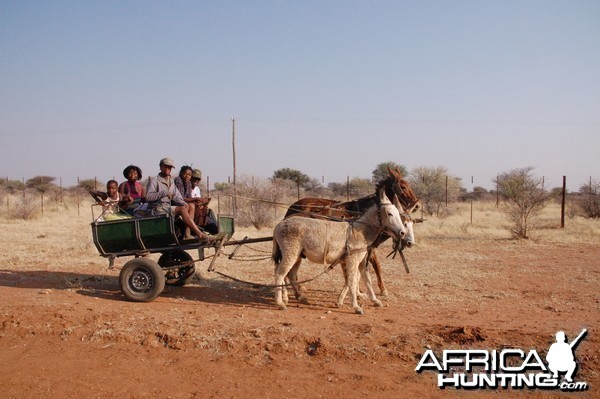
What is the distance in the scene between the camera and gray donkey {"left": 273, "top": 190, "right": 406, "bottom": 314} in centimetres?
845

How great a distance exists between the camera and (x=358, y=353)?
6.16 meters

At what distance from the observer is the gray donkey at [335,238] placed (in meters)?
8.45

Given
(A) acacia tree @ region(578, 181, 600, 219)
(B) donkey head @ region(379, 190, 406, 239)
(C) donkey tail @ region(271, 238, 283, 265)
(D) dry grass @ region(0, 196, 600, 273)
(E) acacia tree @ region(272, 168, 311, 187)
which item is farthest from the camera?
(E) acacia tree @ region(272, 168, 311, 187)

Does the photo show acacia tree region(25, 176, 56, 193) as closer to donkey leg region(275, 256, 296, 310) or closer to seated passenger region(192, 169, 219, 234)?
seated passenger region(192, 169, 219, 234)

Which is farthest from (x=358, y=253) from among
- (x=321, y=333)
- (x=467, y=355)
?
(x=467, y=355)

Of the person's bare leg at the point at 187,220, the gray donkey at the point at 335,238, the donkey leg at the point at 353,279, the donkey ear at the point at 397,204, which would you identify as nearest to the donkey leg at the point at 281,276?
the gray donkey at the point at 335,238

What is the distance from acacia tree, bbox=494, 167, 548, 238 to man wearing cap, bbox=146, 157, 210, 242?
46.8ft

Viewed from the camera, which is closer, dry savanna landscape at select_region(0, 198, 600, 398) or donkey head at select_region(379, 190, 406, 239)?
dry savanna landscape at select_region(0, 198, 600, 398)

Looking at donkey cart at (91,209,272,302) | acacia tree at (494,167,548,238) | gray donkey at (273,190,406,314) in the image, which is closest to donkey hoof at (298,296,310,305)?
gray donkey at (273,190,406,314)

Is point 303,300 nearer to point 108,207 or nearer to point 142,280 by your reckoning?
point 142,280

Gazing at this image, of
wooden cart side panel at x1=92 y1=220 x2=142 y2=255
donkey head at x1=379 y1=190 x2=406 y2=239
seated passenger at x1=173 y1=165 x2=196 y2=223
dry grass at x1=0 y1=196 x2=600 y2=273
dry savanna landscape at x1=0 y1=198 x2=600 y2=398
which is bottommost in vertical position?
dry savanna landscape at x1=0 y1=198 x2=600 y2=398

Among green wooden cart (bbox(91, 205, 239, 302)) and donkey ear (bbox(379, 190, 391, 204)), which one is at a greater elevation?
donkey ear (bbox(379, 190, 391, 204))

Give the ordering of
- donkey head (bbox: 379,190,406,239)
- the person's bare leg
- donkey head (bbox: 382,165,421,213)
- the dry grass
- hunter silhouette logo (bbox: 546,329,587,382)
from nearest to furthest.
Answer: hunter silhouette logo (bbox: 546,329,587,382) < donkey head (bbox: 379,190,406,239) < the person's bare leg < donkey head (bbox: 382,165,421,213) < the dry grass

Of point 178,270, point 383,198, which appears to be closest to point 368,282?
point 383,198
